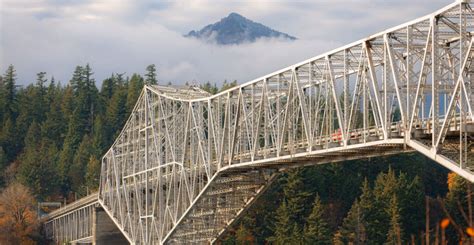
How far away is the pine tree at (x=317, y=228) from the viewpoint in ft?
317

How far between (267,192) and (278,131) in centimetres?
4866

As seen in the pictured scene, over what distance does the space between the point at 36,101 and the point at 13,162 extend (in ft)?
63.4

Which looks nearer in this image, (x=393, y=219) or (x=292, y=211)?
(x=393, y=219)

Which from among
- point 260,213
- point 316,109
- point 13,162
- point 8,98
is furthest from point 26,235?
point 316,109

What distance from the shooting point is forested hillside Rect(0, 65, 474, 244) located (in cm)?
9850

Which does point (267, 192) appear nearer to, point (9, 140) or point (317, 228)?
point (317, 228)

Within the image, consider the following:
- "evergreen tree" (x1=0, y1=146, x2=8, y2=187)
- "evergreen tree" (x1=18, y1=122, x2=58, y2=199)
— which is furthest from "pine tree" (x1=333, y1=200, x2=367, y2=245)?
"evergreen tree" (x1=0, y1=146, x2=8, y2=187)

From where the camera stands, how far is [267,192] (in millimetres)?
106188

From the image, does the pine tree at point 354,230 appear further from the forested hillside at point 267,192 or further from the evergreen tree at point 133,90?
the evergreen tree at point 133,90

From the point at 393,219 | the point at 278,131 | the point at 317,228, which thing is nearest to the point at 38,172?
the point at 317,228

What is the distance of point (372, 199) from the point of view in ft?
332

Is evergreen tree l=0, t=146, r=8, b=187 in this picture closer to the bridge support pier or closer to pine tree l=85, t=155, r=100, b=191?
pine tree l=85, t=155, r=100, b=191

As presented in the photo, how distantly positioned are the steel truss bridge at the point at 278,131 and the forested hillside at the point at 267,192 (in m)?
8.87

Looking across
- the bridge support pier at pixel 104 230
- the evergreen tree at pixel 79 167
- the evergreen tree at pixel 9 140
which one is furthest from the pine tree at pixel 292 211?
the evergreen tree at pixel 9 140
